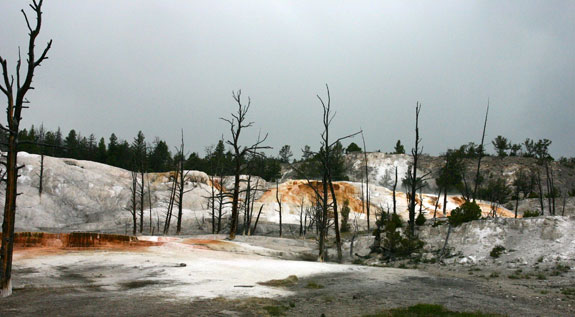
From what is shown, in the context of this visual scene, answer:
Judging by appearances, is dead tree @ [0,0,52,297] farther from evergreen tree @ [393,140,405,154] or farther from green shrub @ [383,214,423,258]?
evergreen tree @ [393,140,405,154]

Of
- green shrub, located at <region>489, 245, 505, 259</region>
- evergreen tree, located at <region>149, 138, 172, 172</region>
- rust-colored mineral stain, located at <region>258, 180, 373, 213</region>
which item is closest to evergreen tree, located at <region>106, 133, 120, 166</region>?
evergreen tree, located at <region>149, 138, 172, 172</region>

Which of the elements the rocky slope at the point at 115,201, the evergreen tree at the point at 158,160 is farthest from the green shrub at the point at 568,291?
the evergreen tree at the point at 158,160

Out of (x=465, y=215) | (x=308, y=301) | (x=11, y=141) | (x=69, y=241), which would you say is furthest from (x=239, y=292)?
(x=465, y=215)

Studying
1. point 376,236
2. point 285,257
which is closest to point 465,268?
point 376,236

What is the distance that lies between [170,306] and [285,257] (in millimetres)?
17897

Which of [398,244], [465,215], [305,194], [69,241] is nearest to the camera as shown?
[69,241]

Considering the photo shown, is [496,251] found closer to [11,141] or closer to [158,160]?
[11,141]

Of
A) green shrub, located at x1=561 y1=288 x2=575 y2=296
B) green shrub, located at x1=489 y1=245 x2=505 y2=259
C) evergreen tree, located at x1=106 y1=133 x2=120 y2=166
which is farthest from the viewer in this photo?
evergreen tree, located at x1=106 y1=133 x2=120 y2=166

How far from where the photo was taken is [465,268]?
2203cm

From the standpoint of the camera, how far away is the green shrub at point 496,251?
2286 centimetres

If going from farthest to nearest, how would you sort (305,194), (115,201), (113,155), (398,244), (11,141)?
(113,155)
(305,194)
(115,201)
(398,244)
(11,141)

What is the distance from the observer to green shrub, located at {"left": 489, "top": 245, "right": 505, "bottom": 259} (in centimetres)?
2286

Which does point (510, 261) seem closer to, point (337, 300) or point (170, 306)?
point (337, 300)

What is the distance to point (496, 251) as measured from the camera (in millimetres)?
23141
